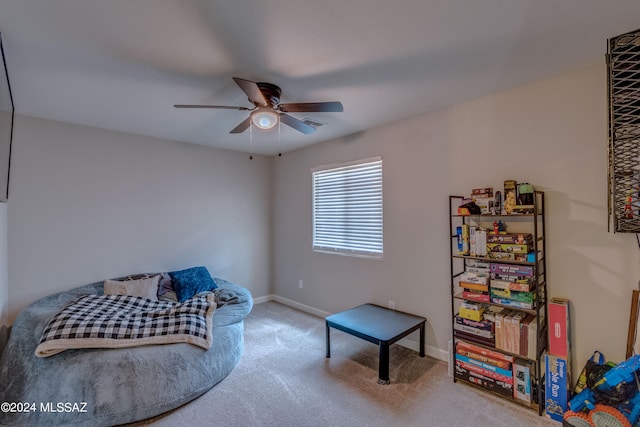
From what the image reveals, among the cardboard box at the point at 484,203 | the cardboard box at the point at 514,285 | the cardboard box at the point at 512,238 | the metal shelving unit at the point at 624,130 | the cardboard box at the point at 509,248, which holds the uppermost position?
the metal shelving unit at the point at 624,130

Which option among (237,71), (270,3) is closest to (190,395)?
(237,71)

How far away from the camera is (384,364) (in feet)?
7.80

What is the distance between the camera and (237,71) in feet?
6.74

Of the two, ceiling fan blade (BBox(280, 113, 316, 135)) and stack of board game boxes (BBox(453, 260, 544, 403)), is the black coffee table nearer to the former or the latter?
stack of board game boxes (BBox(453, 260, 544, 403))

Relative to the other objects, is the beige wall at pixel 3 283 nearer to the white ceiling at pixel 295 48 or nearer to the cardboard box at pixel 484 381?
the white ceiling at pixel 295 48

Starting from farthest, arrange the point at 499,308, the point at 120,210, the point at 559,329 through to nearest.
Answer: the point at 120,210 → the point at 499,308 → the point at 559,329

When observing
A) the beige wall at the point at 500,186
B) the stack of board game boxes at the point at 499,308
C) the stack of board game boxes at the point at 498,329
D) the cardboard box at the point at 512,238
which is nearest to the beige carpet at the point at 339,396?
the stack of board game boxes at the point at 498,329

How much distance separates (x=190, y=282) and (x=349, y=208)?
2241 millimetres

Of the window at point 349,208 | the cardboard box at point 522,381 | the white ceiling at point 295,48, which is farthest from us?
the window at point 349,208

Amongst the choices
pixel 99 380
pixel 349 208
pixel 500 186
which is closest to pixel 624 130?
pixel 500 186

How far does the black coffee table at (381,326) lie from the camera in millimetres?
2387

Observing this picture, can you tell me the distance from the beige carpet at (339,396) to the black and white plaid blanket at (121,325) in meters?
0.51

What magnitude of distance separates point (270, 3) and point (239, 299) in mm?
2855

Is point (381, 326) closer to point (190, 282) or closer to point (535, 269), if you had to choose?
point (535, 269)
